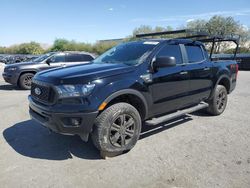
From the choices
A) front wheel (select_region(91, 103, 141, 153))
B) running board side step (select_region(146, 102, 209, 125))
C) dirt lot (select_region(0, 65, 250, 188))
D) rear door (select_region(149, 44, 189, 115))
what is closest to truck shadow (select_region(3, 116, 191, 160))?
dirt lot (select_region(0, 65, 250, 188))

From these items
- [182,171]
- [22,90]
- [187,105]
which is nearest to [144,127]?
[187,105]

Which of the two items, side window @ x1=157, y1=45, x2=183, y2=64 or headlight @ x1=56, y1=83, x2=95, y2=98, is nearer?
headlight @ x1=56, y1=83, x2=95, y2=98

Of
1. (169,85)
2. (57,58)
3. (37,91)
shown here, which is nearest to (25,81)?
(57,58)

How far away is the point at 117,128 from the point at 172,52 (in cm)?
196

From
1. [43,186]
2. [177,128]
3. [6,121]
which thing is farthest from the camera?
[6,121]

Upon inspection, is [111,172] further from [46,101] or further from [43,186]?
[46,101]

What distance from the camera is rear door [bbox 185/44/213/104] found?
4.79 m

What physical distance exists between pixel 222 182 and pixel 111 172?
1438 mm

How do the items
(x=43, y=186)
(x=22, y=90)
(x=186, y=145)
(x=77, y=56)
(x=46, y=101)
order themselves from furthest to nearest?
(x=77, y=56) → (x=22, y=90) → (x=186, y=145) → (x=46, y=101) → (x=43, y=186)

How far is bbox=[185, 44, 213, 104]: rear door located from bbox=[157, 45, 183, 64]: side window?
0.26m

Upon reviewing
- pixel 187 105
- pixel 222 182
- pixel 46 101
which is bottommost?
pixel 222 182

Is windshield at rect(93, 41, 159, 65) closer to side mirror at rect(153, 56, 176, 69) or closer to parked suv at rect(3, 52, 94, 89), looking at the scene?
side mirror at rect(153, 56, 176, 69)

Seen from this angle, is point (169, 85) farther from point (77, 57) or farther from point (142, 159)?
point (77, 57)

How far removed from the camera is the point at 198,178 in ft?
9.64
